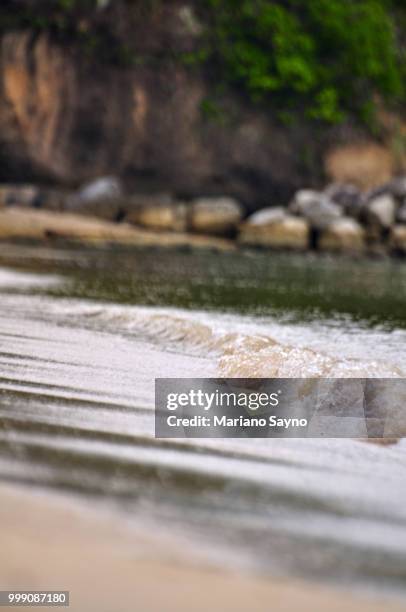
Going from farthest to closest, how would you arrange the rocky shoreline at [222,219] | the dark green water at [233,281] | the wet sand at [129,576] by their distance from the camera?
the rocky shoreline at [222,219]
the dark green water at [233,281]
the wet sand at [129,576]

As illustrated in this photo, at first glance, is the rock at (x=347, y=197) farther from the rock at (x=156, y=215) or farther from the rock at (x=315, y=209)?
the rock at (x=156, y=215)

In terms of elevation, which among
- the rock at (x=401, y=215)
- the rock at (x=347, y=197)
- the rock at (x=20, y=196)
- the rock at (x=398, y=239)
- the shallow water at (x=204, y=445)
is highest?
the shallow water at (x=204, y=445)

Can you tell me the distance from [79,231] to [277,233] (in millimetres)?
5221

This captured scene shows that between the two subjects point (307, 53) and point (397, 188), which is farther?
point (397, 188)

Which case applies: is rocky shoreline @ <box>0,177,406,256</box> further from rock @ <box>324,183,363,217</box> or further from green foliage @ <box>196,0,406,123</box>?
green foliage @ <box>196,0,406,123</box>

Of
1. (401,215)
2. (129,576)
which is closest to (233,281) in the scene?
(129,576)

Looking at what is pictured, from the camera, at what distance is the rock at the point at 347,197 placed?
22.0m

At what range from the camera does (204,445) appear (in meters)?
2.57

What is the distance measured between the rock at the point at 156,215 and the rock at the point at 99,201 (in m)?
0.38

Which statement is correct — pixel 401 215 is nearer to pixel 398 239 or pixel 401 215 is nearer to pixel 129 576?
pixel 398 239

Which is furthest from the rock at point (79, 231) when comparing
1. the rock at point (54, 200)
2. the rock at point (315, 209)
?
the rock at point (315, 209)

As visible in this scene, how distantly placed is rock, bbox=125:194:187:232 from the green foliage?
14.2 feet

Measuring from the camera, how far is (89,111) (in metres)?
21.5

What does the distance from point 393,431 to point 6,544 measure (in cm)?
175
